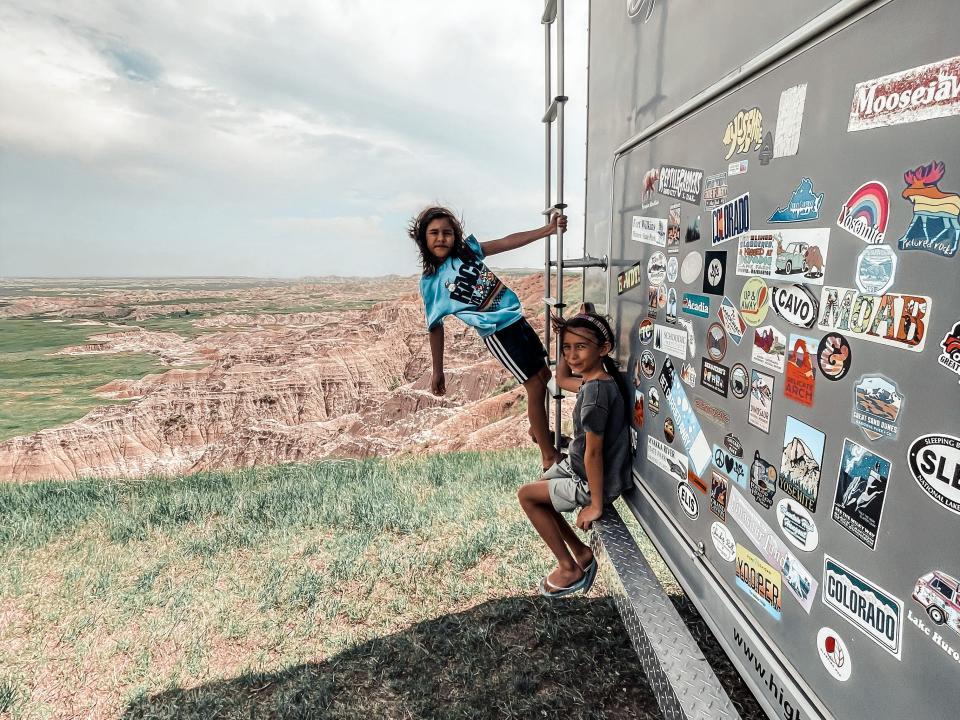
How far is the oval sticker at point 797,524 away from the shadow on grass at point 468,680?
5.68 ft

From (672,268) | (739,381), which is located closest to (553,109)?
(672,268)

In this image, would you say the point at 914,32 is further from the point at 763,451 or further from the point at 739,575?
the point at 739,575

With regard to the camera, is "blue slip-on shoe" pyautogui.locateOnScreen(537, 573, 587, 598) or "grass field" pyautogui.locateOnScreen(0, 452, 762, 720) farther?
"grass field" pyautogui.locateOnScreen(0, 452, 762, 720)

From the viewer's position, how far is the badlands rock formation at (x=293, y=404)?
15797mm

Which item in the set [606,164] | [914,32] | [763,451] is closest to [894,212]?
[914,32]

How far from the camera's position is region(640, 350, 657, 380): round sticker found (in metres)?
2.10

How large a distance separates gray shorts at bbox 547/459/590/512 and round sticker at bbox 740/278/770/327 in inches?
46.7

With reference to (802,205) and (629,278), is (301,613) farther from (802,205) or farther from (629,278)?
(802,205)

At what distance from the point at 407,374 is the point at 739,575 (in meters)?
26.3

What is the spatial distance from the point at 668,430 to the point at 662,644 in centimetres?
73

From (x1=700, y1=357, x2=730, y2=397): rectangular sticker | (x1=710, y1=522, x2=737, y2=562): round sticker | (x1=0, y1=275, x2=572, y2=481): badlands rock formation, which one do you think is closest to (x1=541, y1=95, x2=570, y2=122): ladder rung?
(x1=700, y1=357, x2=730, y2=397): rectangular sticker

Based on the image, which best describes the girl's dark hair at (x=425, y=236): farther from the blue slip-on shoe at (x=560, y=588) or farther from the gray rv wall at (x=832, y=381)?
the blue slip-on shoe at (x=560, y=588)

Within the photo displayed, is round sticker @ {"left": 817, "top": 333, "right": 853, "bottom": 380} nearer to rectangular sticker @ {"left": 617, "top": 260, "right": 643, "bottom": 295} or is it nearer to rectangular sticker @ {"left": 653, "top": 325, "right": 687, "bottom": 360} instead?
rectangular sticker @ {"left": 653, "top": 325, "right": 687, "bottom": 360}

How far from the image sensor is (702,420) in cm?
172
